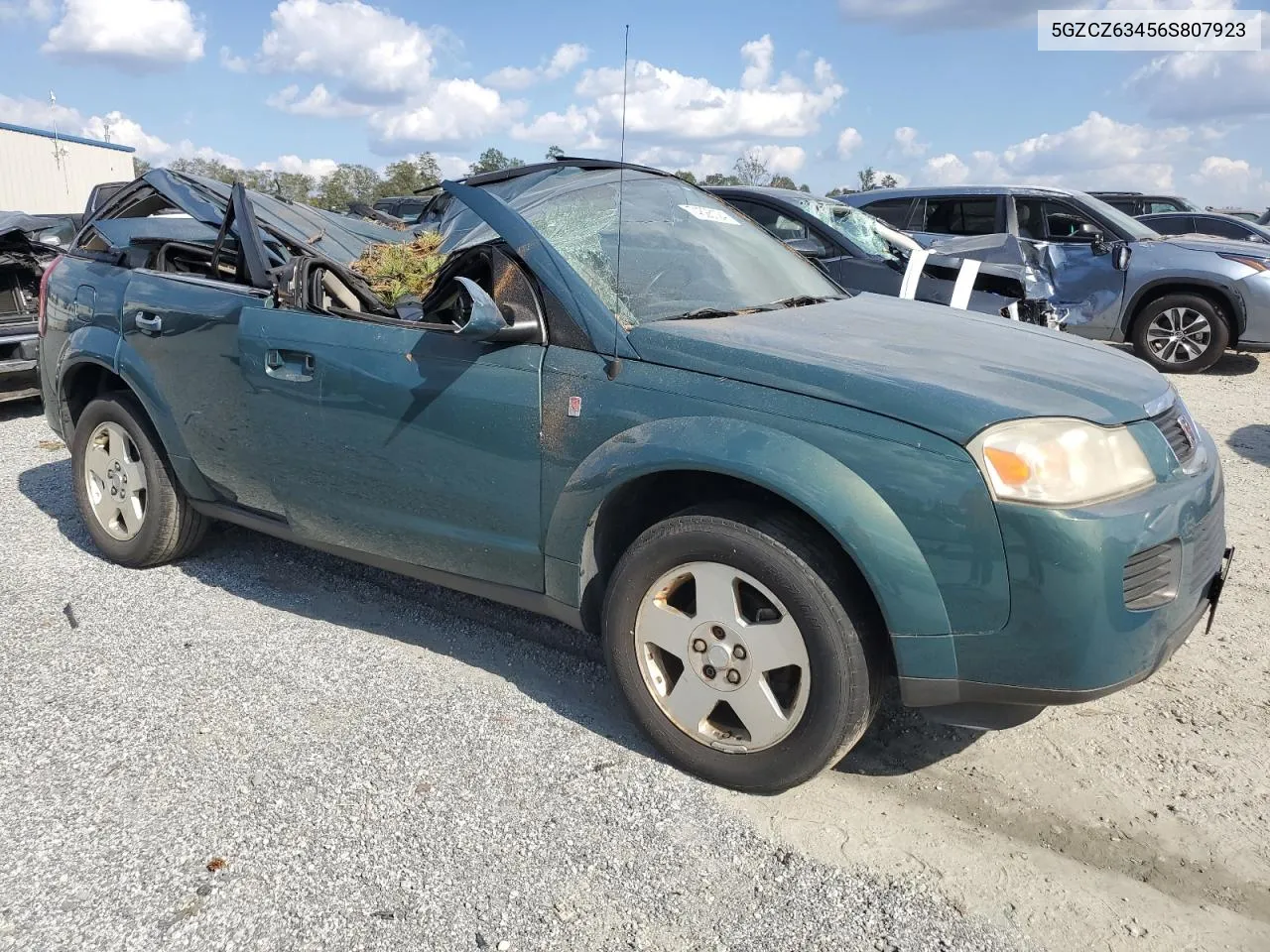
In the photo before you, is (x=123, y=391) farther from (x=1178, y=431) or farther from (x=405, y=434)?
(x=1178, y=431)

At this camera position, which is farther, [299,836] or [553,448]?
[553,448]

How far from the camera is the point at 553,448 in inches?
115

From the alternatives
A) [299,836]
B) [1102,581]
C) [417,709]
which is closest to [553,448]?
[417,709]

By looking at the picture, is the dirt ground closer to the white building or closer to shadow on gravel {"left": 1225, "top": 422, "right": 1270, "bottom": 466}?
shadow on gravel {"left": 1225, "top": 422, "right": 1270, "bottom": 466}

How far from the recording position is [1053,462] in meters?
2.33

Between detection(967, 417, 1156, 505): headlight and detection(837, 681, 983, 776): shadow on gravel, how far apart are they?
2.91 ft

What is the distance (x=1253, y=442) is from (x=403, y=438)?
5973 millimetres

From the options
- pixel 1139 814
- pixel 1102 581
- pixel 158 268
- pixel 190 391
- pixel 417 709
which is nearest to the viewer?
pixel 1102 581

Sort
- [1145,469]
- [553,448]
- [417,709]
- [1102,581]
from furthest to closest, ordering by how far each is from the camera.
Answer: [417,709], [553,448], [1145,469], [1102,581]

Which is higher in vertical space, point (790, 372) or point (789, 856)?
point (790, 372)

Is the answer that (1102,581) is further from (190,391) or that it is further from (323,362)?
(190,391)

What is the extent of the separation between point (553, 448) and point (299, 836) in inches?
49.9

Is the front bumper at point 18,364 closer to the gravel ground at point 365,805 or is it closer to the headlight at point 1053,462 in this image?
the gravel ground at point 365,805

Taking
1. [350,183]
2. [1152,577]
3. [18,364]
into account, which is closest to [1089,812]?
[1152,577]
